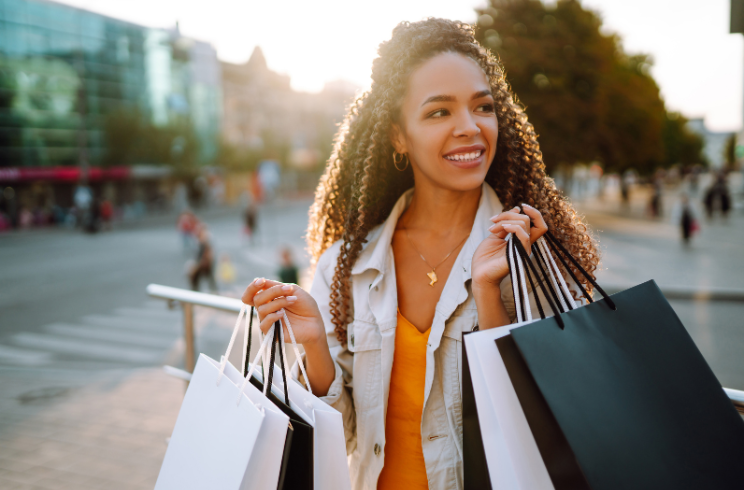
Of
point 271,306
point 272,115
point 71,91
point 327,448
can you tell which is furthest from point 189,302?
point 272,115

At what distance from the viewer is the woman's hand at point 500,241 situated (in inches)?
52.0

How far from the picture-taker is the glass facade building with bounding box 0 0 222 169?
106ft

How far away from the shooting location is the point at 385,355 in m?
1.74

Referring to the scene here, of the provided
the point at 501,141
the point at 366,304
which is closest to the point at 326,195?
the point at 366,304

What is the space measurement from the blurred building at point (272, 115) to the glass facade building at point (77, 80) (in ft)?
22.8

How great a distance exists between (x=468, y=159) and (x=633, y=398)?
0.87 meters

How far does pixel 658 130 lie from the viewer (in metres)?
33.8

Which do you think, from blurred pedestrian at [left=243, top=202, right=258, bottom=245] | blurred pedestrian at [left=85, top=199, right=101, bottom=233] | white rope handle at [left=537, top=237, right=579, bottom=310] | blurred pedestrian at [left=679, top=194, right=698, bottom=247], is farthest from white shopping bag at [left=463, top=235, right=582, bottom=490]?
blurred pedestrian at [left=85, top=199, right=101, bottom=233]

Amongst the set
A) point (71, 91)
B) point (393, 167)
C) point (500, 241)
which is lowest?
point (500, 241)

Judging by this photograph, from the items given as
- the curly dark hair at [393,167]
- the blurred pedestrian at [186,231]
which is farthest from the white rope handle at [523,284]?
the blurred pedestrian at [186,231]

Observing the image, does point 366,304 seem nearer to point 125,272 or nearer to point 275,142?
point 125,272

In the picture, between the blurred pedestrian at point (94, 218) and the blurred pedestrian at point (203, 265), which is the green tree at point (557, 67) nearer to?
the blurred pedestrian at point (203, 265)

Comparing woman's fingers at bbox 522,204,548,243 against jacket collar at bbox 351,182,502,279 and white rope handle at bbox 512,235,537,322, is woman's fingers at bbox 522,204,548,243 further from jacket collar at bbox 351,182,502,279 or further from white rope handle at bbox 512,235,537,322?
jacket collar at bbox 351,182,502,279

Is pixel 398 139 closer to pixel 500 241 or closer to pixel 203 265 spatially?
pixel 500 241
